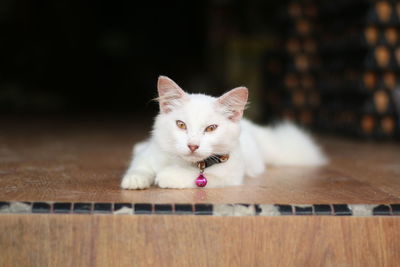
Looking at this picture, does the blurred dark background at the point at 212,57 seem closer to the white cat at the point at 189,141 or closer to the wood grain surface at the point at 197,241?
the white cat at the point at 189,141

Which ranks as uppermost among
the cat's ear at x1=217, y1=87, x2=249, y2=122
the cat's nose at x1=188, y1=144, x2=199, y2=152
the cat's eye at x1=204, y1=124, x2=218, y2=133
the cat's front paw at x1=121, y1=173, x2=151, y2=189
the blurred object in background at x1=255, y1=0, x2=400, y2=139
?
the blurred object in background at x1=255, y1=0, x2=400, y2=139

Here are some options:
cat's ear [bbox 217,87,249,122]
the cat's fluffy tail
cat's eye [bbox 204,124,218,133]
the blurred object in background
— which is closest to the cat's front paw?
cat's eye [bbox 204,124,218,133]

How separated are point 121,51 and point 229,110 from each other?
8.64 metres

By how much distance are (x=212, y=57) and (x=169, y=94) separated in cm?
706

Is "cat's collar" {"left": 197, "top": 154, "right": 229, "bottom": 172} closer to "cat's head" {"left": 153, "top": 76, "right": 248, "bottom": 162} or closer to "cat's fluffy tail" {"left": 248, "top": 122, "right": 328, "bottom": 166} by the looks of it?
"cat's head" {"left": 153, "top": 76, "right": 248, "bottom": 162}

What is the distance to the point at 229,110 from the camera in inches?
66.0

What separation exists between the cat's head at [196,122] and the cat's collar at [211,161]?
3 cm

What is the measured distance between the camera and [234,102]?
1.66 metres

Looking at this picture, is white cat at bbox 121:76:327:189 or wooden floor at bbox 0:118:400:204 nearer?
wooden floor at bbox 0:118:400:204

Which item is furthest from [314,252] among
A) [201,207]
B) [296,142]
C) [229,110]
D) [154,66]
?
[154,66]

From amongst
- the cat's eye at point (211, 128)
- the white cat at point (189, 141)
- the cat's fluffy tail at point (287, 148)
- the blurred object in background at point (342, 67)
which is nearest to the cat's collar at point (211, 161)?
the white cat at point (189, 141)

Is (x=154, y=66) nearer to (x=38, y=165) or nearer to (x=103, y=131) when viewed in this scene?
(x=103, y=131)

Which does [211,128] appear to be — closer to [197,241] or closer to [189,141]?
[189,141]

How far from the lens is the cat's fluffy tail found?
8.15 ft
